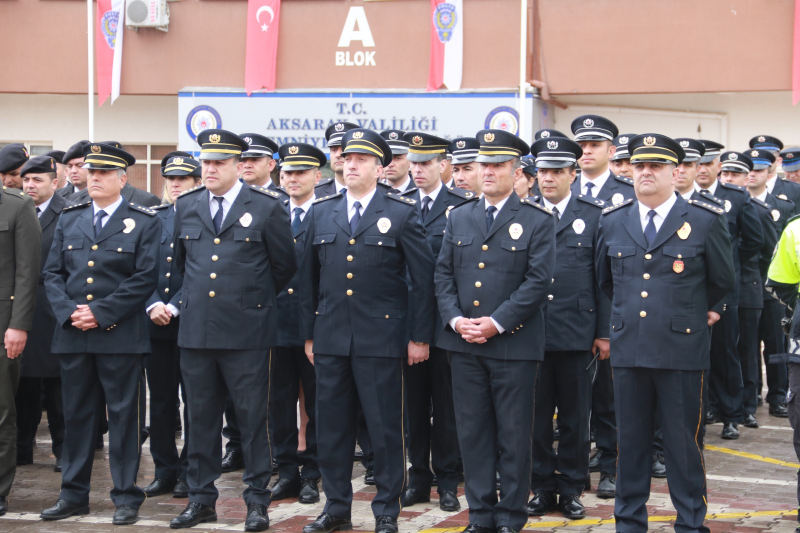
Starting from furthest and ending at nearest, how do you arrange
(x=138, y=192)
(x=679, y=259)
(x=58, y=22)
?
(x=58, y=22), (x=138, y=192), (x=679, y=259)

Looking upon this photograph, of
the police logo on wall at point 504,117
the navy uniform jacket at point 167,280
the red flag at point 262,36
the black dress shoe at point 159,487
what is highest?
the red flag at point 262,36

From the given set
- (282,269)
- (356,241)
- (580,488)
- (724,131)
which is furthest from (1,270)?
(724,131)

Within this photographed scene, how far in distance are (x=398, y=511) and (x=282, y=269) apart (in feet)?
5.45

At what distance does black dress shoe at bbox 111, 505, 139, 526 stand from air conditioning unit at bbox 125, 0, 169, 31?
528 inches

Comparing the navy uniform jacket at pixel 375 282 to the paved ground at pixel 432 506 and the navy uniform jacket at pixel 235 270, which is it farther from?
the paved ground at pixel 432 506

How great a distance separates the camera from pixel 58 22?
18.7m

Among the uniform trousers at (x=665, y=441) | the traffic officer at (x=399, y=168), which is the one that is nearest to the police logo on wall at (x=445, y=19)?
the traffic officer at (x=399, y=168)

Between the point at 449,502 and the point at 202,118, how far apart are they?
12985mm

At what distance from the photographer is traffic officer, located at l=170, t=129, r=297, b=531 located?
20.0 ft

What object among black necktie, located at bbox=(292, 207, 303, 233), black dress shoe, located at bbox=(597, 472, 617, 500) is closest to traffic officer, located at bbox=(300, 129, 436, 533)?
black necktie, located at bbox=(292, 207, 303, 233)

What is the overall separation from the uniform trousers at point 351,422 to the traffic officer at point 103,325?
1252 mm

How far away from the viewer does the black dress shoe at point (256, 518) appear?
19.4 feet

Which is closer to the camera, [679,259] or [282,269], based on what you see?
[679,259]

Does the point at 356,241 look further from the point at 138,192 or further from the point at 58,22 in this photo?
the point at 58,22
